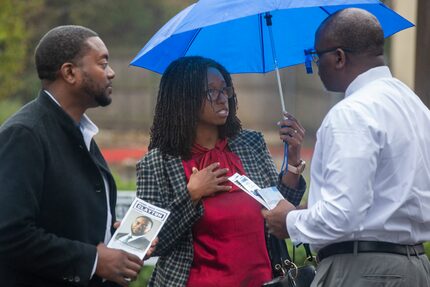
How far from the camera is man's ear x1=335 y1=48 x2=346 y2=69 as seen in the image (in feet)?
13.4

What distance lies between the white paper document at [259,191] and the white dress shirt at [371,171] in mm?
304

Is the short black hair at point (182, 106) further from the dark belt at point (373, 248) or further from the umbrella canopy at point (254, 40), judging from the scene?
the dark belt at point (373, 248)

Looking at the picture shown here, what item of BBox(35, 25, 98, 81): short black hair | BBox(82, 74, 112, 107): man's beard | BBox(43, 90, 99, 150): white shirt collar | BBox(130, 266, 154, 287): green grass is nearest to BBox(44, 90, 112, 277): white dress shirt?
BBox(43, 90, 99, 150): white shirt collar

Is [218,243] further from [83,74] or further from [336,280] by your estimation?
[83,74]

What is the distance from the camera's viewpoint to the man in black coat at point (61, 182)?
3.87 meters

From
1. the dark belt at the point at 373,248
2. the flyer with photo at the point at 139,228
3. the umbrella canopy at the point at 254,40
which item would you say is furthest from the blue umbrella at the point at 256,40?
the dark belt at the point at 373,248

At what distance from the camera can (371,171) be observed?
3.79 meters

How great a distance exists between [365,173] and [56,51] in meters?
1.43

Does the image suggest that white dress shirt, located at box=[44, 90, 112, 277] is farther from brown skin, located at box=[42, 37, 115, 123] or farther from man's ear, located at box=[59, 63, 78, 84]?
man's ear, located at box=[59, 63, 78, 84]

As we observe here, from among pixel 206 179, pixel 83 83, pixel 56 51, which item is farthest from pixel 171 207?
pixel 56 51

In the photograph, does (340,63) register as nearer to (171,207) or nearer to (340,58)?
(340,58)

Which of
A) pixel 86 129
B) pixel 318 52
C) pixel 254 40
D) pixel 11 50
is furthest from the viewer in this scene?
pixel 11 50

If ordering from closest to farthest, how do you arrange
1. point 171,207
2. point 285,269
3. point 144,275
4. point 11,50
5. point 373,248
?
point 373,248 → point 171,207 → point 285,269 → point 144,275 → point 11,50

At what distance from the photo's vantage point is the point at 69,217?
4.05m
